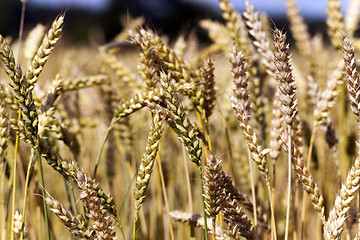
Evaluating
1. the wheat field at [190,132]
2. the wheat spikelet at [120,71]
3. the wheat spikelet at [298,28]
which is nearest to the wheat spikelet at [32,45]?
the wheat field at [190,132]

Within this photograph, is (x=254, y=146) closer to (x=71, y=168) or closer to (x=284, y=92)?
(x=284, y=92)

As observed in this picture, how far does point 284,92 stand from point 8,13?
646 inches

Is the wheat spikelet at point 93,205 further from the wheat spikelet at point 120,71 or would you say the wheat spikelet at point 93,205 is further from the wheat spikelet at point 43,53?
the wheat spikelet at point 120,71

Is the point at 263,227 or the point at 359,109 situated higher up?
the point at 359,109

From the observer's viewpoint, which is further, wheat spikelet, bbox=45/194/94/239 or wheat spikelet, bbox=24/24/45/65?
wheat spikelet, bbox=24/24/45/65

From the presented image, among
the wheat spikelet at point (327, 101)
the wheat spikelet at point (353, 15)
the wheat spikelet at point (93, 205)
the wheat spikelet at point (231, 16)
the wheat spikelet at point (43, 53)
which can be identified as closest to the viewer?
the wheat spikelet at point (93, 205)

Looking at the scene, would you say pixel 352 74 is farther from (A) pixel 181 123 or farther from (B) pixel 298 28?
A: (B) pixel 298 28

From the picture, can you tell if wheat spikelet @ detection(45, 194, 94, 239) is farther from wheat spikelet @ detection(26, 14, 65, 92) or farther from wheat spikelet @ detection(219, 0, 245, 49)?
wheat spikelet @ detection(219, 0, 245, 49)

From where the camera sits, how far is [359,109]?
67 cm

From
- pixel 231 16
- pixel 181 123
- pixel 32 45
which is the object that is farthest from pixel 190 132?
pixel 32 45

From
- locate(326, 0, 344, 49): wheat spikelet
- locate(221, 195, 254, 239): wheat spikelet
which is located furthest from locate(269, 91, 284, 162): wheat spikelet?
locate(326, 0, 344, 49): wheat spikelet

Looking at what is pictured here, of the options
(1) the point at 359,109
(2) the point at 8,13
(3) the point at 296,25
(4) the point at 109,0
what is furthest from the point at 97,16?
(1) the point at 359,109

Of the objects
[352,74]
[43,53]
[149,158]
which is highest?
[43,53]

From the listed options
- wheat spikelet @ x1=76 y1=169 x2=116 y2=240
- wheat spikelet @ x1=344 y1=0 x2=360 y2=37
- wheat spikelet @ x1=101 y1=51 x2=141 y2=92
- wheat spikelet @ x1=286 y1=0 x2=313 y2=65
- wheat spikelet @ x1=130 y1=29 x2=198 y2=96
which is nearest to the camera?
wheat spikelet @ x1=76 y1=169 x2=116 y2=240
